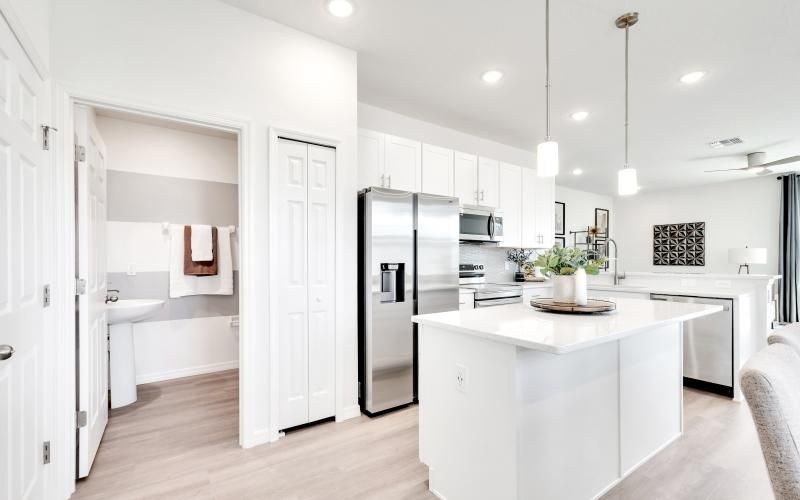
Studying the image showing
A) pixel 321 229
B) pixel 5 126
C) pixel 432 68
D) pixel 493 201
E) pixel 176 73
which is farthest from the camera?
pixel 493 201

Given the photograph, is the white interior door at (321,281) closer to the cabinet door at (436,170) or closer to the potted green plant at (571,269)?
the cabinet door at (436,170)

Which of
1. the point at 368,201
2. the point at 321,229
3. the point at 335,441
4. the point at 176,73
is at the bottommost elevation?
the point at 335,441

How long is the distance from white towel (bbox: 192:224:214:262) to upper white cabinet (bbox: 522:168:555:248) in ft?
12.0

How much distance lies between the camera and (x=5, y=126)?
1.33 meters

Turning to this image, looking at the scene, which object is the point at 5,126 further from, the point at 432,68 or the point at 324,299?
the point at 432,68

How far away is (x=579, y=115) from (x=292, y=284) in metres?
3.40

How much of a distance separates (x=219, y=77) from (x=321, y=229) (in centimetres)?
111

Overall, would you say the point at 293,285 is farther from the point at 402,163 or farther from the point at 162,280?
the point at 162,280

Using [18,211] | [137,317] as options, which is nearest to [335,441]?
[137,317]

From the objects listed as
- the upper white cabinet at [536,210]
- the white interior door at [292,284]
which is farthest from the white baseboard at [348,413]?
the upper white cabinet at [536,210]

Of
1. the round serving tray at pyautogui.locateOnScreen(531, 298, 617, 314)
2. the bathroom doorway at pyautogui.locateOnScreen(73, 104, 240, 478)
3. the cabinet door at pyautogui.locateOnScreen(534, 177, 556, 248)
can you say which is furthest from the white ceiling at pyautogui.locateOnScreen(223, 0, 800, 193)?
the round serving tray at pyautogui.locateOnScreen(531, 298, 617, 314)

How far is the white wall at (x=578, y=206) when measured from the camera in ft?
24.4

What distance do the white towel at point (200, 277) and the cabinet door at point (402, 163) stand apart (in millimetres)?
1850

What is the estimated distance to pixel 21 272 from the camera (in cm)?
148
